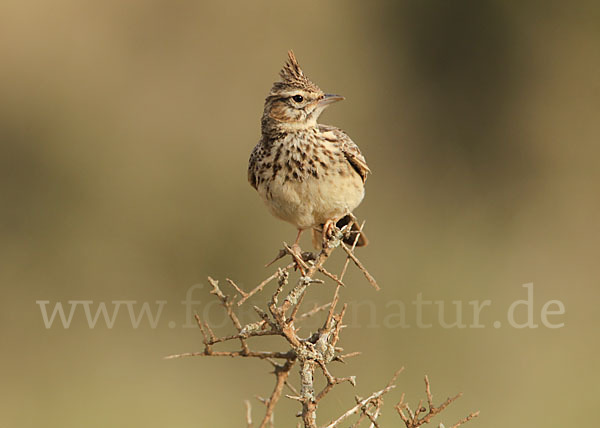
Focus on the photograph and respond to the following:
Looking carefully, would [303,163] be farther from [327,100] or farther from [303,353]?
[303,353]

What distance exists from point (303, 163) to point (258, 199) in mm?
3596

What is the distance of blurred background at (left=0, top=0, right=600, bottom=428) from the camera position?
6199mm

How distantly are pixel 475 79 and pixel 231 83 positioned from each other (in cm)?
269

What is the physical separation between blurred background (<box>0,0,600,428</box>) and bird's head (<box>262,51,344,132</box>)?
2430mm

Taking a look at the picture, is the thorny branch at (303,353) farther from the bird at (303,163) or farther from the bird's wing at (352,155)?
the bird's wing at (352,155)

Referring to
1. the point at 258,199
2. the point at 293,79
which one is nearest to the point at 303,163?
the point at 293,79

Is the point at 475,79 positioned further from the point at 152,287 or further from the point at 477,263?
the point at 152,287

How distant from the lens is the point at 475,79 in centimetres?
899

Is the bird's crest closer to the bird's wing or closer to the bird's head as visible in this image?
the bird's head

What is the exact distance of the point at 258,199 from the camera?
24.0 ft

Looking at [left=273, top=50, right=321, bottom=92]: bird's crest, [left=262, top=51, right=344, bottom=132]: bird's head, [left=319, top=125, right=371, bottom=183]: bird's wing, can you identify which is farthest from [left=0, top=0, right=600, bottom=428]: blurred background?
[left=273, top=50, right=321, bottom=92]: bird's crest

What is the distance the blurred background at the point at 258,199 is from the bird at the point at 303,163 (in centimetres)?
228

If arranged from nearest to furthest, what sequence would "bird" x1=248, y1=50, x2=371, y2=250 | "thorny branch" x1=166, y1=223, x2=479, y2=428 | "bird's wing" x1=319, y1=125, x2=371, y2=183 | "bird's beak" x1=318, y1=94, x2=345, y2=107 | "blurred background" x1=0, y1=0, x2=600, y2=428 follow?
1. "thorny branch" x1=166, y1=223, x2=479, y2=428
2. "bird" x1=248, y1=50, x2=371, y2=250
3. "bird's beak" x1=318, y1=94, x2=345, y2=107
4. "bird's wing" x1=319, y1=125, x2=371, y2=183
5. "blurred background" x1=0, y1=0, x2=600, y2=428

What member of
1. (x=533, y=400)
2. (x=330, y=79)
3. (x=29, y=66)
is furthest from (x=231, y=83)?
(x=533, y=400)
